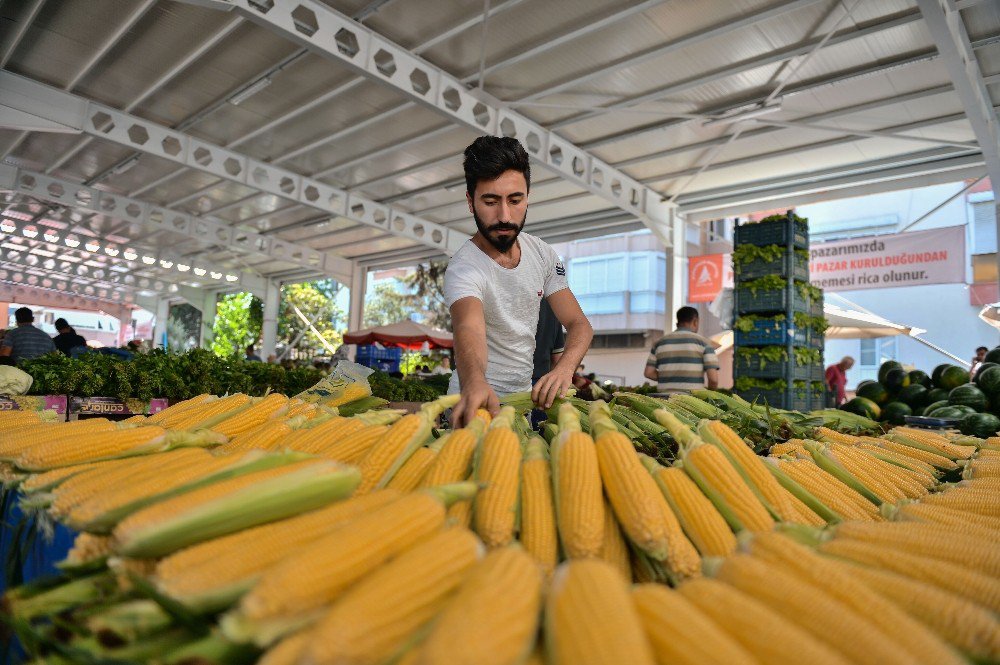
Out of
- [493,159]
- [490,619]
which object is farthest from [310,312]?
[490,619]

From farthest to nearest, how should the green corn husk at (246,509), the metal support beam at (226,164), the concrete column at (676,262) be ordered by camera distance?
the concrete column at (676,262), the metal support beam at (226,164), the green corn husk at (246,509)

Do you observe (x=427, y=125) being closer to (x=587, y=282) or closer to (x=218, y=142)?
(x=218, y=142)

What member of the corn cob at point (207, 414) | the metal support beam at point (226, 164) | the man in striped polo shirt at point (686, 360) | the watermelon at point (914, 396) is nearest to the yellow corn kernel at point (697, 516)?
the corn cob at point (207, 414)

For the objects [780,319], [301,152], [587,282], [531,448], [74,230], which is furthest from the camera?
[587,282]

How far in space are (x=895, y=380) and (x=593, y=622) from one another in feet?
19.2

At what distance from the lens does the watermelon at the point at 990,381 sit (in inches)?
172

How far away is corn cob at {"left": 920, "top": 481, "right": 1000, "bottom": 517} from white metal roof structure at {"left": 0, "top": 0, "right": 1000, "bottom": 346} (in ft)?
20.2

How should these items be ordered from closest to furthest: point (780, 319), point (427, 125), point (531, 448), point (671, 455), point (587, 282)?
point (531, 448)
point (671, 455)
point (780, 319)
point (427, 125)
point (587, 282)

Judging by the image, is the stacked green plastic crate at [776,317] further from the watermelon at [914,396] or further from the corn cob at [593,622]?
the corn cob at [593,622]

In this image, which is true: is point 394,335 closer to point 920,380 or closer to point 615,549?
point 920,380

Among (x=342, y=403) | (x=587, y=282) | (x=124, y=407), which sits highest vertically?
(x=587, y=282)

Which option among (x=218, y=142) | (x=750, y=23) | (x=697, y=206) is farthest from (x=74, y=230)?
(x=750, y=23)

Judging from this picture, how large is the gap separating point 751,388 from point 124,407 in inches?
288

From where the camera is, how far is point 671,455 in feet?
5.71
